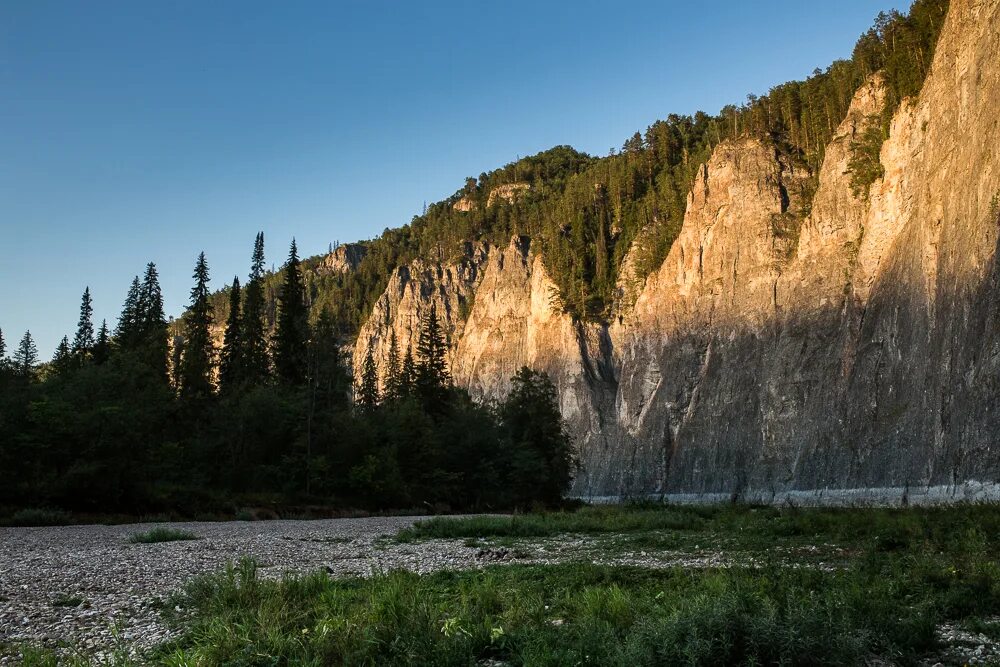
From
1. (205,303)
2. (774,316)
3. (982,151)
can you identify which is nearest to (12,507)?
(205,303)

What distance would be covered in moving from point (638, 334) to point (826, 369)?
30.0 metres

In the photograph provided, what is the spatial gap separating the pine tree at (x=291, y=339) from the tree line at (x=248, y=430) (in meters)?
0.13

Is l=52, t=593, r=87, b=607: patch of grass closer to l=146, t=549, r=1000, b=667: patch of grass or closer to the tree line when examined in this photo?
l=146, t=549, r=1000, b=667: patch of grass

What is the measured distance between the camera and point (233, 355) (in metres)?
61.2

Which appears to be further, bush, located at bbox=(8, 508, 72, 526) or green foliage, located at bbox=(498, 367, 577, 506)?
green foliage, located at bbox=(498, 367, 577, 506)

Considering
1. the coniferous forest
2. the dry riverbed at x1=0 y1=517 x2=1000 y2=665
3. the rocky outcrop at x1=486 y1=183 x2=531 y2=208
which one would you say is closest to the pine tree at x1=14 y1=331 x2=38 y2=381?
the coniferous forest

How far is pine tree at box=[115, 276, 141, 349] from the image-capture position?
61.4m

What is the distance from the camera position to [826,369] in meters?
57.8

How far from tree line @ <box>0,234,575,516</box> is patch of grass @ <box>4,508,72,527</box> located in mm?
1626

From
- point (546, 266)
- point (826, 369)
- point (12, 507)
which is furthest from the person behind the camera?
point (546, 266)

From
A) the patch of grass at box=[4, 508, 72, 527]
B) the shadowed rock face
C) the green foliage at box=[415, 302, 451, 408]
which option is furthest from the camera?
the green foliage at box=[415, 302, 451, 408]

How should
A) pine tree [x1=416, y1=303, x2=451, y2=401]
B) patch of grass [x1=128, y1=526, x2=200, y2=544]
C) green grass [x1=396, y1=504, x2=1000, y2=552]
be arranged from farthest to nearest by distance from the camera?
pine tree [x1=416, y1=303, x2=451, y2=401] < patch of grass [x1=128, y1=526, x2=200, y2=544] < green grass [x1=396, y1=504, x2=1000, y2=552]

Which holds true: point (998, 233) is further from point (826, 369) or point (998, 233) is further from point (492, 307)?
point (492, 307)

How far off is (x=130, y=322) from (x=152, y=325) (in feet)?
16.2
